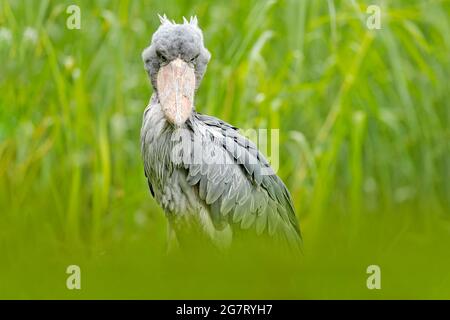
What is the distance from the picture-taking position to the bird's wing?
133 cm

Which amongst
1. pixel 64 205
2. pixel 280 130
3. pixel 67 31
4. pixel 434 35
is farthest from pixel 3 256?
pixel 434 35

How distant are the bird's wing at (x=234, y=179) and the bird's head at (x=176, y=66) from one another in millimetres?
56

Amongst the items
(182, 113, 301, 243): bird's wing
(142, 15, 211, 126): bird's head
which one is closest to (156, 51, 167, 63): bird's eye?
(142, 15, 211, 126): bird's head

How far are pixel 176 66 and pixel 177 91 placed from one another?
0.05m

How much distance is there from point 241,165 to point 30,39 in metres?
0.59

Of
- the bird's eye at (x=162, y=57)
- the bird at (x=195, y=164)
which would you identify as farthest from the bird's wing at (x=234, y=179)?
the bird's eye at (x=162, y=57)

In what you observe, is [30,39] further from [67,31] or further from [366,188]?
[366,188]

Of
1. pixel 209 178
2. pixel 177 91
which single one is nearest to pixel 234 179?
pixel 209 178

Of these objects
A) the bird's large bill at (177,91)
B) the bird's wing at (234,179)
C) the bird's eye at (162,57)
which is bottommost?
the bird's wing at (234,179)

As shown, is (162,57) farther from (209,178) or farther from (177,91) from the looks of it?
(209,178)

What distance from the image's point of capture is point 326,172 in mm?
1709

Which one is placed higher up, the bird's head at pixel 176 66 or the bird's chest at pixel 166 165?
the bird's head at pixel 176 66

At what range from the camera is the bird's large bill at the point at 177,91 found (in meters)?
1.26

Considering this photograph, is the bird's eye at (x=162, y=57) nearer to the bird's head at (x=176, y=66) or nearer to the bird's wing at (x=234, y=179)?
the bird's head at (x=176, y=66)
